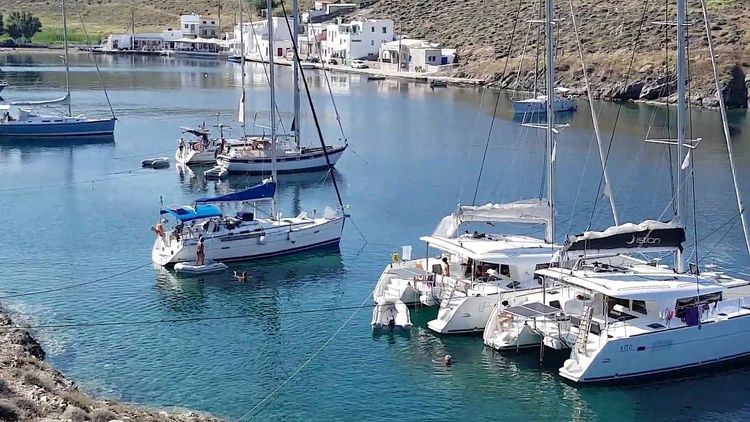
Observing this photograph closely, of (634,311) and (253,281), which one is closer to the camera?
(634,311)

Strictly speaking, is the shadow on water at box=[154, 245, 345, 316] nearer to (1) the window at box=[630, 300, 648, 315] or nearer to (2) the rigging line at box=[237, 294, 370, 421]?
(2) the rigging line at box=[237, 294, 370, 421]

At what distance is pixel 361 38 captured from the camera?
165125 mm

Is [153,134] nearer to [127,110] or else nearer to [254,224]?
[127,110]

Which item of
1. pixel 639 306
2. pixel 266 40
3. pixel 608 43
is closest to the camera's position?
pixel 639 306

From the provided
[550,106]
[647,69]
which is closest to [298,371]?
[550,106]

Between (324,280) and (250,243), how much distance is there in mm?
3953

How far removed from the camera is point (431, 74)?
14525cm

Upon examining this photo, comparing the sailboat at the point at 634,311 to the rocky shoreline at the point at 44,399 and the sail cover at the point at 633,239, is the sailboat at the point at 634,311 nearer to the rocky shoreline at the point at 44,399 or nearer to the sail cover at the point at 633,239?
the sail cover at the point at 633,239

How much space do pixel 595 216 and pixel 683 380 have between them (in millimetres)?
22056

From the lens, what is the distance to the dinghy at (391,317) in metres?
33.9

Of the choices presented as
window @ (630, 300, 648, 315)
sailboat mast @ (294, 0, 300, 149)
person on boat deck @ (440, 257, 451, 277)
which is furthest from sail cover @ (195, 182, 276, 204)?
window @ (630, 300, 648, 315)

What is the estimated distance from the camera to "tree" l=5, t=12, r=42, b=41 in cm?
19025

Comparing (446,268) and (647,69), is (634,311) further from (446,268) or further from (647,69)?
(647,69)

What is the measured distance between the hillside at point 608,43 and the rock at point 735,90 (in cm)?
11
